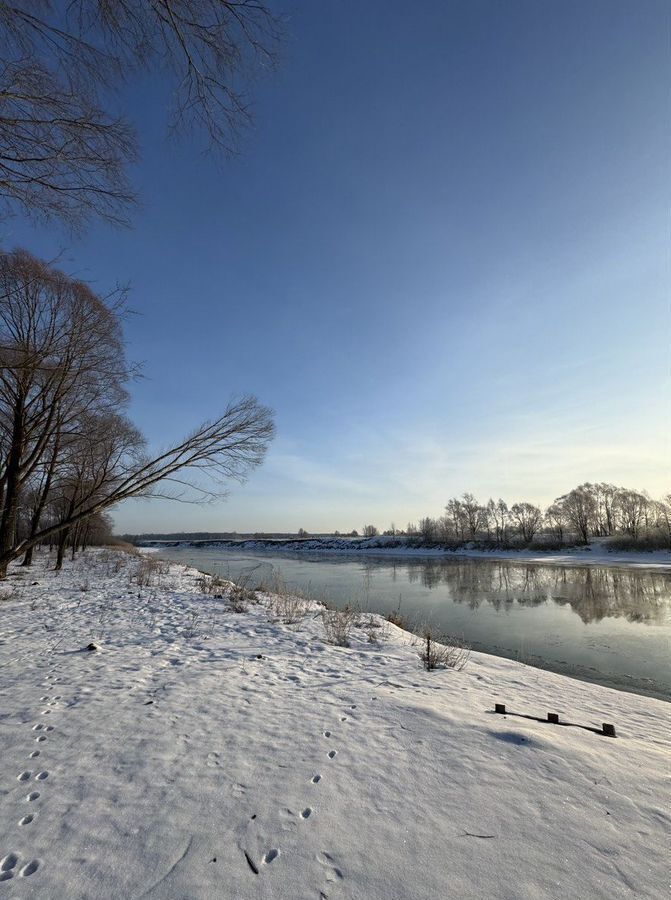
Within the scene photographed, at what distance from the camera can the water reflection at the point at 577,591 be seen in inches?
536

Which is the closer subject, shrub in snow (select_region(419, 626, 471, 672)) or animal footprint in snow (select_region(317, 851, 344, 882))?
animal footprint in snow (select_region(317, 851, 344, 882))

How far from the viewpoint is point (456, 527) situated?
246ft

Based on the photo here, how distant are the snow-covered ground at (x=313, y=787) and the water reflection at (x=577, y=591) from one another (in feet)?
32.1

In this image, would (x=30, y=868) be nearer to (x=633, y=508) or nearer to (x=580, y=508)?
(x=580, y=508)

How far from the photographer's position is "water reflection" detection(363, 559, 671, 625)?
1361 centimetres

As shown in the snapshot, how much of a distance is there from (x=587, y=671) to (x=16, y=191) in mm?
10256

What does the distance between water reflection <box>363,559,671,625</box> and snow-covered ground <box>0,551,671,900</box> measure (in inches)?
385

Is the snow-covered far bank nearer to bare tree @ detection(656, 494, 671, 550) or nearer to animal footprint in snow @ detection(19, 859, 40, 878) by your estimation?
bare tree @ detection(656, 494, 671, 550)

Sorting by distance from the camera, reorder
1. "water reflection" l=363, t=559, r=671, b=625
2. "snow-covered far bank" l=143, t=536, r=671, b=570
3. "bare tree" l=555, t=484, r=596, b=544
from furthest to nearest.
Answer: "bare tree" l=555, t=484, r=596, b=544, "snow-covered far bank" l=143, t=536, r=671, b=570, "water reflection" l=363, t=559, r=671, b=625

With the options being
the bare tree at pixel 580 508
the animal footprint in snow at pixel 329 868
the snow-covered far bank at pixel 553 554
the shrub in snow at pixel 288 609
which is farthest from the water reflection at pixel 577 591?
the bare tree at pixel 580 508

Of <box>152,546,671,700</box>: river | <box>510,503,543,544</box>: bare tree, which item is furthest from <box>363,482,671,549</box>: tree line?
<box>152,546,671,700</box>: river

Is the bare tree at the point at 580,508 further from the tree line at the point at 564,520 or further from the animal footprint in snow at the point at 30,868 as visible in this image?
the animal footprint in snow at the point at 30,868

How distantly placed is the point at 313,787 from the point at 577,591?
19687 mm

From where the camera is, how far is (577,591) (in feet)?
60.1
